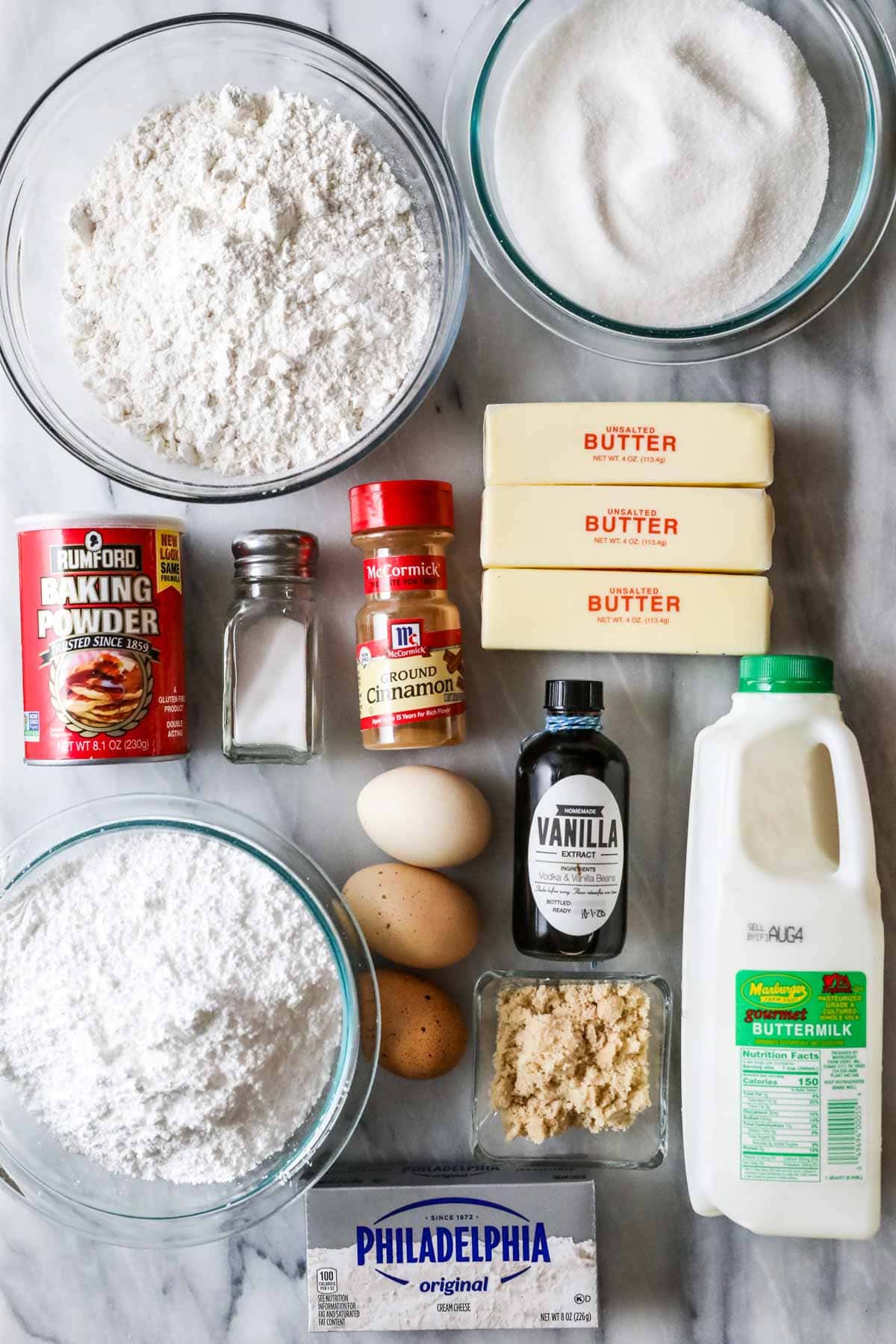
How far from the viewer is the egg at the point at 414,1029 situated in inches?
34.3

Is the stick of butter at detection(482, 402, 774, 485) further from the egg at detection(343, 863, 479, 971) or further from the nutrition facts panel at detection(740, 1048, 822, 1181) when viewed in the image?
the nutrition facts panel at detection(740, 1048, 822, 1181)

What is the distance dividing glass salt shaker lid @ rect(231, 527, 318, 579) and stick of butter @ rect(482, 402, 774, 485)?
0.60 feet

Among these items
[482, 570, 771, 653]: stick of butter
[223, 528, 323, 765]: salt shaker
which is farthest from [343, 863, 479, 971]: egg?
[482, 570, 771, 653]: stick of butter

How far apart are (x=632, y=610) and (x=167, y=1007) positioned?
1.66 ft

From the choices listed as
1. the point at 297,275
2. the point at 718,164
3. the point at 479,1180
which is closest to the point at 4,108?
the point at 297,275

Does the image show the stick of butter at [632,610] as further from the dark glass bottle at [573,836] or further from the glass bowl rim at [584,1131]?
the glass bowl rim at [584,1131]

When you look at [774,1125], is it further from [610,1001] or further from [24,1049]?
[24,1049]

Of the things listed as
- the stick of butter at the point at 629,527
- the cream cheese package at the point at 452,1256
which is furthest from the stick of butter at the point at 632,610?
the cream cheese package at the point at 452,1256

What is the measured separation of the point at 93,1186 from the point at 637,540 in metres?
0.73

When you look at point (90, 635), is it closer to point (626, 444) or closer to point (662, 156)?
point (626, 444)

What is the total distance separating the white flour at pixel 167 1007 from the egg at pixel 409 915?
0.07 m

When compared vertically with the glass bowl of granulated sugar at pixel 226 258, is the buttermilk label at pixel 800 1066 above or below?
below

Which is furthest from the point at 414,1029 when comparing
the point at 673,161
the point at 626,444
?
the point at 673,161

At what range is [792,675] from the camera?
0.84 m
